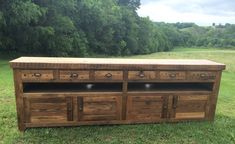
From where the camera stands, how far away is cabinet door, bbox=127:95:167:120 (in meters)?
3.42

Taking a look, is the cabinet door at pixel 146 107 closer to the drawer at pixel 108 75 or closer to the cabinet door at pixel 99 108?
the cabinet door at pixel 99 108

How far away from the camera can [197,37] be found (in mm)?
39938

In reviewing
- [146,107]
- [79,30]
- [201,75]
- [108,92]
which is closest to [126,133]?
[146,107]

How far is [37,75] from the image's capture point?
3068mm

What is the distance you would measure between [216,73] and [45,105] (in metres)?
2.49

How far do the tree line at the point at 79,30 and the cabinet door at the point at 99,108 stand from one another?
360 inches

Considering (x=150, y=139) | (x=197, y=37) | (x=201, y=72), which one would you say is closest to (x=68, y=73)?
(x=150, y=139)

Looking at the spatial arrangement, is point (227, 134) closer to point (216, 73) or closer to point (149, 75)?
point (216, 73)

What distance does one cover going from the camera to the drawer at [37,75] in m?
3.04

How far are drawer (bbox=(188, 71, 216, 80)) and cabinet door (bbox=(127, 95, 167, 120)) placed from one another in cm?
51

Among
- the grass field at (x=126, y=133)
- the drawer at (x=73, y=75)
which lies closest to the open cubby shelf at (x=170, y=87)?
the grass field at (x=126, y=133)

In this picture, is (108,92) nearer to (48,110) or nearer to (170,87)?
(48,110)

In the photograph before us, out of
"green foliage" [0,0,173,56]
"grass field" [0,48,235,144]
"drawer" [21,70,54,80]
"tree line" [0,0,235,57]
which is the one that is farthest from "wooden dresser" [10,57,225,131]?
"tree line" [0,0,235,57]

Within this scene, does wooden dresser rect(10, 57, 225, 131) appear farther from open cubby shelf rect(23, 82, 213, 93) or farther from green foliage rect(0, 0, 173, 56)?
green foliage rect(0, 0, 173, 56)
